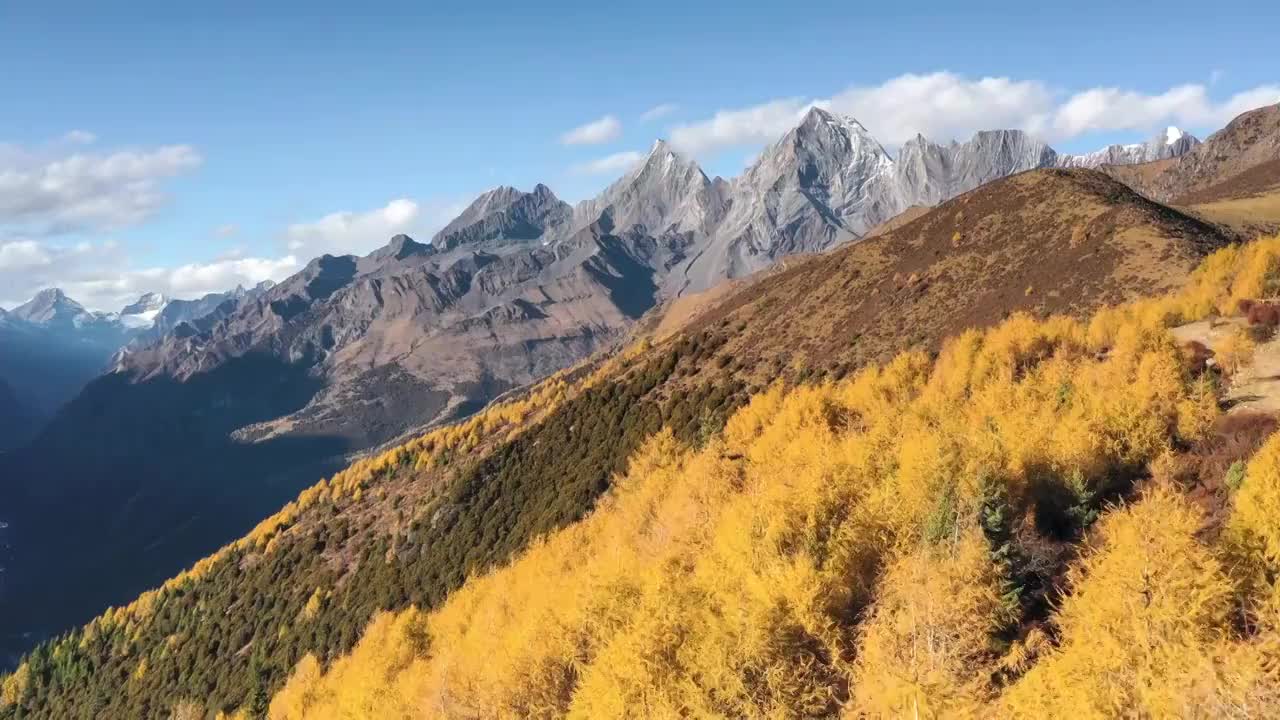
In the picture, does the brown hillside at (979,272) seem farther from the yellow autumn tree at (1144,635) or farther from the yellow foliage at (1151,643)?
the yellow foliage at (1151,643)

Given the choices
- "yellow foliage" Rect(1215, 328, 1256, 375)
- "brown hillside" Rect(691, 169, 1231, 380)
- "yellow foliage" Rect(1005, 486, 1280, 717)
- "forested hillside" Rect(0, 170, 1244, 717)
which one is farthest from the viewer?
"forested hillside" Rect(0, 170, 1244, 717)

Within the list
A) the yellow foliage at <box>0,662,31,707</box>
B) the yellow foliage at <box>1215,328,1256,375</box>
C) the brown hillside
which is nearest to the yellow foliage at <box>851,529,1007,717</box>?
the yellow foliage at <box>1215,328,1256,375</box>

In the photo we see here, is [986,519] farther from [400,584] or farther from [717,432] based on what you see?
[400,584]

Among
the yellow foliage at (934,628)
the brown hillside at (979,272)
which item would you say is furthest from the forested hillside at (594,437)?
the yellow foliage at (934,628)

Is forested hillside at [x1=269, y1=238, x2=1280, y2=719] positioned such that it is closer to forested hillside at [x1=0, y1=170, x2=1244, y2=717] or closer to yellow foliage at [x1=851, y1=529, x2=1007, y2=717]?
yellow foliage at [x1=851, y1=529, x2=1007, y2=717]

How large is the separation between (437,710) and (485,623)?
16.3m

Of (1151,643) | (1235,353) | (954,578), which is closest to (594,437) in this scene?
(1235,353)

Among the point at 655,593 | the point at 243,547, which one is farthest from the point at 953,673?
the point at 243,547

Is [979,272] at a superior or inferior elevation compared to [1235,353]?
superior

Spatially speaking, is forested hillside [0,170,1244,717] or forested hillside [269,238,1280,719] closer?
forested hillside [269,238,1280,719]

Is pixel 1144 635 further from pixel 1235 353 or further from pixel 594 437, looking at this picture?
pixel 594 437

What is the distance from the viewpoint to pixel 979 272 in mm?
125812

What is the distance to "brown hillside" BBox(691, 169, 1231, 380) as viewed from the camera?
106 meters

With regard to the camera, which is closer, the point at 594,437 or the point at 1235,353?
the point at 1235,353
